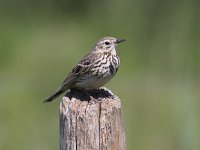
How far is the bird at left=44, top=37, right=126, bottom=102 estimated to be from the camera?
8.59 meters

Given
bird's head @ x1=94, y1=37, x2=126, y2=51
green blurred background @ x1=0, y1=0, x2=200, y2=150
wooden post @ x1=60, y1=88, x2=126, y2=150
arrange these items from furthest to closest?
green blurred background @ x1=0, y1=0, x2=200, y2=150 → bird's head @ x1=94, y1=37, x2=126, y2=51 → wooden post @ x1=60, y1=88, x2=126, y2=150

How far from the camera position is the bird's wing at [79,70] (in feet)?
28.2

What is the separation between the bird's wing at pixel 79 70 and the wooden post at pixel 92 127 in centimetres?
155

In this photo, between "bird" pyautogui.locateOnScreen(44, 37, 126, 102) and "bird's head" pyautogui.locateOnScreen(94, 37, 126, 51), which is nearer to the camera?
"bird" pyautogui.locateOnScreen(44, 37, 126, 102)

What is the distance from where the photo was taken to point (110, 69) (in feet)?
29.2

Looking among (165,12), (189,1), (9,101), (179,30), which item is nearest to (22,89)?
(9,101)

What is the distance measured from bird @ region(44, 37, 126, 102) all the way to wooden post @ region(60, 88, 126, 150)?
→ 1386mm

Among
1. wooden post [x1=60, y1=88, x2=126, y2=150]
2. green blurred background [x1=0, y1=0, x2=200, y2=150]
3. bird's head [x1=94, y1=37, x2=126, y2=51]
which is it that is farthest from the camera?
green blurred background [x1=0, y1=0, x2=200, y2=150]

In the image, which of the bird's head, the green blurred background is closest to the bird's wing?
the bird's head

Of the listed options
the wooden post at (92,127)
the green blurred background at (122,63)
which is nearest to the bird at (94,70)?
the green blurred background at (122,63)

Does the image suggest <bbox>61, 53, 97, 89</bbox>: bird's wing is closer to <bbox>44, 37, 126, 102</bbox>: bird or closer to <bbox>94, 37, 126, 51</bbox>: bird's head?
<bbox>44, 37, 126, 102</bbox>: bird

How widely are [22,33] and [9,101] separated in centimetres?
210

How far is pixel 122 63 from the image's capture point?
1355cm

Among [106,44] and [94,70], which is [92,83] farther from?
[106,44]
